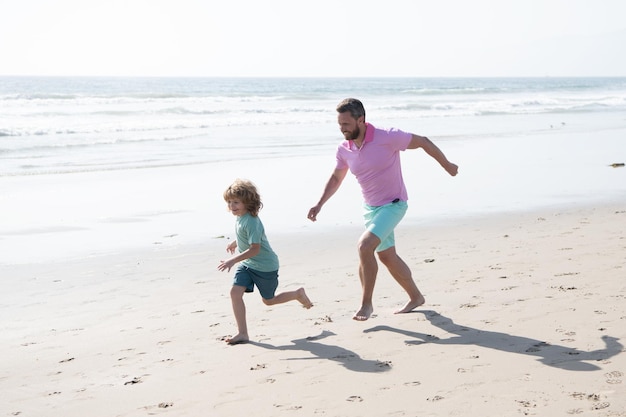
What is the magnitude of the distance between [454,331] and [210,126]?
23.9m

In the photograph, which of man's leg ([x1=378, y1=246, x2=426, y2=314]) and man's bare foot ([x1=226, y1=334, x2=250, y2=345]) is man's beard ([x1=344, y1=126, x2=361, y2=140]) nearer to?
man's leg ([x1=378, y1=246, x2=426, y2=314])

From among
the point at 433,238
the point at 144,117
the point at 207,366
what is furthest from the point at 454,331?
the point at 144,117

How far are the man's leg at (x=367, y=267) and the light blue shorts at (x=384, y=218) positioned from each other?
0.18ft

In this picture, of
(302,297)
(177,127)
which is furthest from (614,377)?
(177,127)

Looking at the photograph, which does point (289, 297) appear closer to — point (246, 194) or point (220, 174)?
point (246, 194)

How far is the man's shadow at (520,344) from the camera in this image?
14.2 ft

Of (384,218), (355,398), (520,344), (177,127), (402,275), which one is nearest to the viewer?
(355,398)

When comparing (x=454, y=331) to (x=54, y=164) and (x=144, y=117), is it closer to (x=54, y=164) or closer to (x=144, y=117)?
(x=54, y=164)

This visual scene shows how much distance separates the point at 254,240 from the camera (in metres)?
5.20

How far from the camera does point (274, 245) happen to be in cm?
841

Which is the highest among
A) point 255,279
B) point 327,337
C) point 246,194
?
point 246,194

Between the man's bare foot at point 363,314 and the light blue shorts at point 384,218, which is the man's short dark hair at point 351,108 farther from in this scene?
the man's bare foot at point 363,314

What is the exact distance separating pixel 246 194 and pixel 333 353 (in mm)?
1159

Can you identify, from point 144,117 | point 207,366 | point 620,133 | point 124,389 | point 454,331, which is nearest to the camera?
point 124,389
